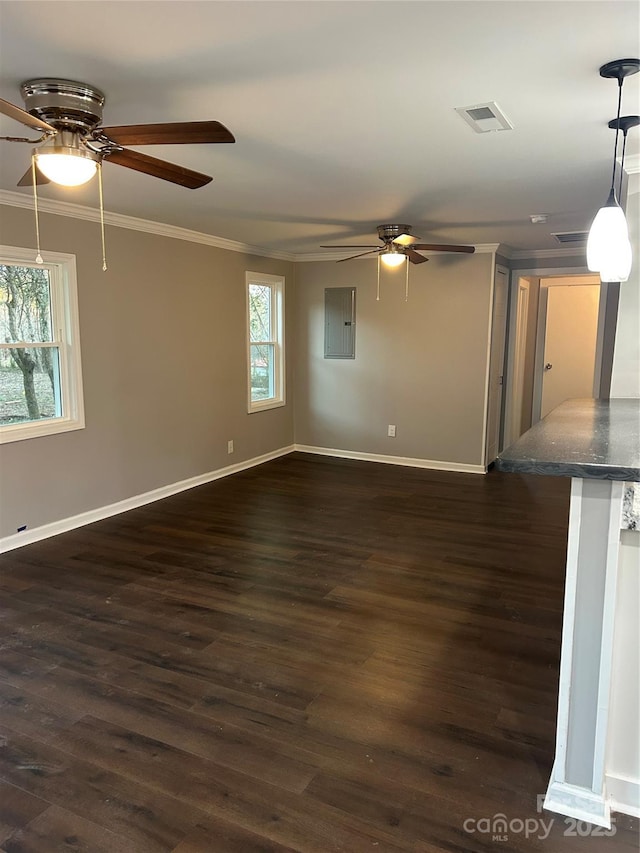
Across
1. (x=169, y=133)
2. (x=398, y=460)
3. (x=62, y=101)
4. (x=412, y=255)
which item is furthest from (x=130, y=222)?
(x=398, y=460)

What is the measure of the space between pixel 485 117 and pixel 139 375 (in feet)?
11.4

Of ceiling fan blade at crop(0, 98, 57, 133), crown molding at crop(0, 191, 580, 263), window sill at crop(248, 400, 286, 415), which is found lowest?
window sill at crop(248, 400, 286, 415)

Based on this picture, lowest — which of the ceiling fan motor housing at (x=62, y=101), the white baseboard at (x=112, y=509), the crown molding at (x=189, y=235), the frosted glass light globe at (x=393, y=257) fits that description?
the white baseboard at (x=112, y=509)

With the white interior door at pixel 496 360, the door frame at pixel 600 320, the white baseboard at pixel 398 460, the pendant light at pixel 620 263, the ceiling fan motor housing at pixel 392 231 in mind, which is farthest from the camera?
the white baseboard at pixel 398 460

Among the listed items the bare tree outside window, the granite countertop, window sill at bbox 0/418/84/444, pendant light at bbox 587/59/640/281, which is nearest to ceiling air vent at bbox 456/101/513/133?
pendant light at bbox 587/59/640/281

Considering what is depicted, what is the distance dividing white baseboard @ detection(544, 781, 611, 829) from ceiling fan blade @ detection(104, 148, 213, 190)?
254 centimetres

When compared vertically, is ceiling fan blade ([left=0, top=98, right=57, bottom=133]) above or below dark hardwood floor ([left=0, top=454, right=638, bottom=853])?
above

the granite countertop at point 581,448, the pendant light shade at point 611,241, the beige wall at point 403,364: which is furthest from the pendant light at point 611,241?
the beige wall at point 403,364

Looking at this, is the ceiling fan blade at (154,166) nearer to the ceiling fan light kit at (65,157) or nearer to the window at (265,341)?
the ceiling fan light kit at (65,157)

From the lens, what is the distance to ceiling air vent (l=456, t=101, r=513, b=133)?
2.27 m

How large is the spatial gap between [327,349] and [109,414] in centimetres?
294

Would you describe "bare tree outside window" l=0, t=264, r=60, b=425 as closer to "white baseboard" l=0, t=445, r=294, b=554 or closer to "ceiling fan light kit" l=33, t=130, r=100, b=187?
"white baseboard" l=0, t=445, r=294, b=554

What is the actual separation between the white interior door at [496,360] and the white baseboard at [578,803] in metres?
4.58

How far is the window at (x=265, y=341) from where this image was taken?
6.43 metres
